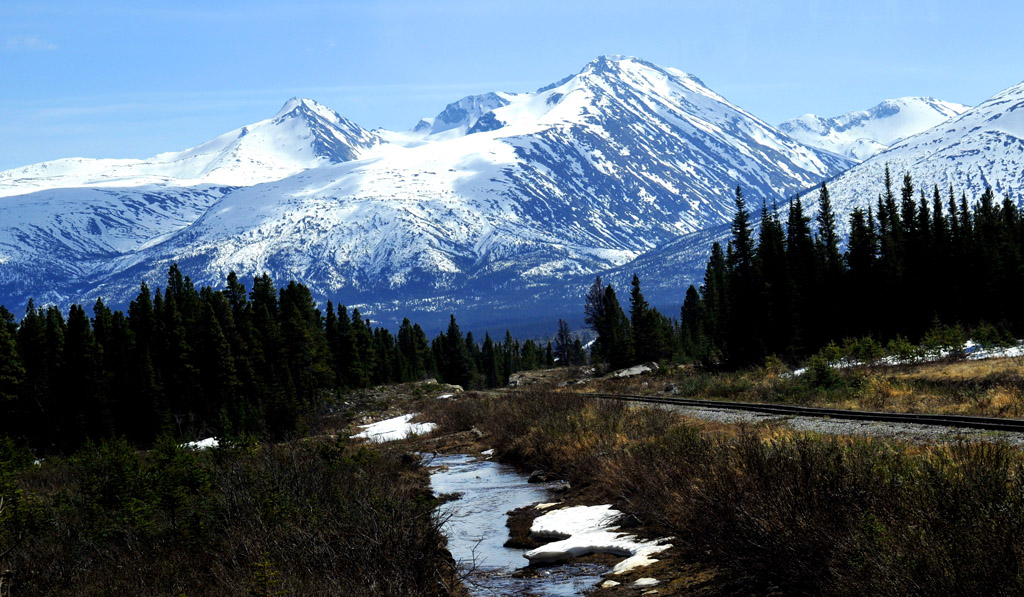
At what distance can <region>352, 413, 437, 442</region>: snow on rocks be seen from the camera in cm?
4759

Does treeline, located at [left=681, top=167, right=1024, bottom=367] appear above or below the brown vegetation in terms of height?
above

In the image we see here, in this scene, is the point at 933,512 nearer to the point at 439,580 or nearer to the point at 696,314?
the point at 439,580

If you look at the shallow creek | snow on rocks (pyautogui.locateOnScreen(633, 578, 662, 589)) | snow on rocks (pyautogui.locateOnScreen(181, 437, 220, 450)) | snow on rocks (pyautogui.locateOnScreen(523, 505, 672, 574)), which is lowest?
the shallow creek

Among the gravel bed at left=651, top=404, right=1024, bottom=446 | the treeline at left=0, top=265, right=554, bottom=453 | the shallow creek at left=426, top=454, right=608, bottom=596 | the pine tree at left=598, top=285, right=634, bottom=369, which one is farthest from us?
the pine tree at left=598, top=285, right=634, bottom=369

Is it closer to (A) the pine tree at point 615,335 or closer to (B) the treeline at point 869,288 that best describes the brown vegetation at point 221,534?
(B) the treeline at point 869,288

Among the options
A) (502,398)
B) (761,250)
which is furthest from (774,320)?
(502,398)

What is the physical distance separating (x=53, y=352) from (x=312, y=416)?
21.9 meters

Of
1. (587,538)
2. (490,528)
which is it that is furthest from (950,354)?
(587,538)

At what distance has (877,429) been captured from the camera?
1919 cm

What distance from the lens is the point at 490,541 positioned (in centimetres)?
1950

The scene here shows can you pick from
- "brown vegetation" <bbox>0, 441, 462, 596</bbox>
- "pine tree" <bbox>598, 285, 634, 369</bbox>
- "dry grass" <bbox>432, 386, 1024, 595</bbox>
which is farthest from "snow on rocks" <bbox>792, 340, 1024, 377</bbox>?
"pine tree" <bbox>598, 285, 634, 369</bbox>

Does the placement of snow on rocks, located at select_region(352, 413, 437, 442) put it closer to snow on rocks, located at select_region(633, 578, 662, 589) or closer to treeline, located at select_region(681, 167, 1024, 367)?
treeline, located at select_region(681, 167, 1024, 367)

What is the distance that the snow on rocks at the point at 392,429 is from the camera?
1874 inches

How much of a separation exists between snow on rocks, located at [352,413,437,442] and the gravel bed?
24.0 meters
